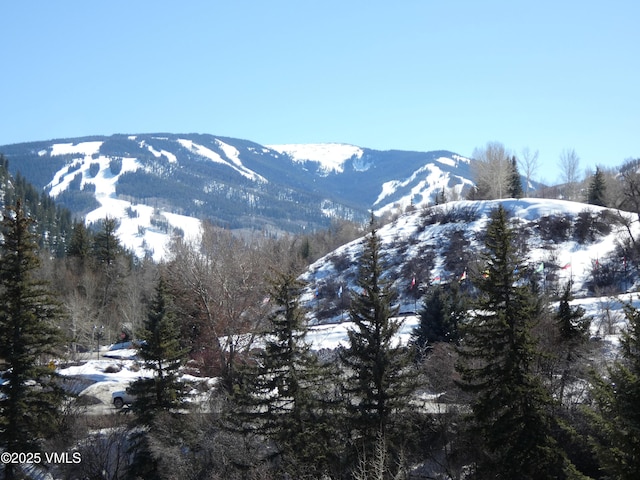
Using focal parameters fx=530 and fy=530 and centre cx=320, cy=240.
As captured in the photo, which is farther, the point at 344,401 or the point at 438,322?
the point at 438,322

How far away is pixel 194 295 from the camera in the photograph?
37875 millimetres

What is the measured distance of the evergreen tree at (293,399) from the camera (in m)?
18.7

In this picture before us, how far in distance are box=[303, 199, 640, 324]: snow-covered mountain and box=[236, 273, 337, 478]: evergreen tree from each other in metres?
31.4

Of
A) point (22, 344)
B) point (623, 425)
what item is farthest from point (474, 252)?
point (623, 425)

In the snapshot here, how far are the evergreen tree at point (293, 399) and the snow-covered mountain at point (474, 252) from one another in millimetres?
31368

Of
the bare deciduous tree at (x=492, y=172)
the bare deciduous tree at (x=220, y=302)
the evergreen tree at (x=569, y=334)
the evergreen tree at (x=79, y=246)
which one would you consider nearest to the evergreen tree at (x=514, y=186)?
the bare deciduous tree at (x=492, y=172)

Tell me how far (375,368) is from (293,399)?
335cm

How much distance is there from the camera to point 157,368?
23.4 metres

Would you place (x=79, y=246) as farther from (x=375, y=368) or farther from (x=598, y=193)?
(x=598, y=193)

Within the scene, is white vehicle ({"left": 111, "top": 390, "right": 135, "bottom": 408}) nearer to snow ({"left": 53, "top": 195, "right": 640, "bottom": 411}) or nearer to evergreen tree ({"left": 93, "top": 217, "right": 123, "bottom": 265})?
snow ({"left": 53, "top": 195, "right": 640, "bottom": 411})

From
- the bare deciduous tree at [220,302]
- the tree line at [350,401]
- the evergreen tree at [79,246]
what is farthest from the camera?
the evergreen tree at [79,246]

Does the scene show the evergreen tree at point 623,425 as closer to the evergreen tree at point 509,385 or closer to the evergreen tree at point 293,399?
the evergreen tree at point 509,385

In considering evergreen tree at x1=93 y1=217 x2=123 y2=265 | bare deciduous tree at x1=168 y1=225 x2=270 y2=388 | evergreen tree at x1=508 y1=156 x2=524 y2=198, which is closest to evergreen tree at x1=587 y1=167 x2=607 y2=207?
evergreen tree at x1=508 y1=156 x2=524 y2=198

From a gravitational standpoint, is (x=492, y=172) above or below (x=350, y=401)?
→ above
